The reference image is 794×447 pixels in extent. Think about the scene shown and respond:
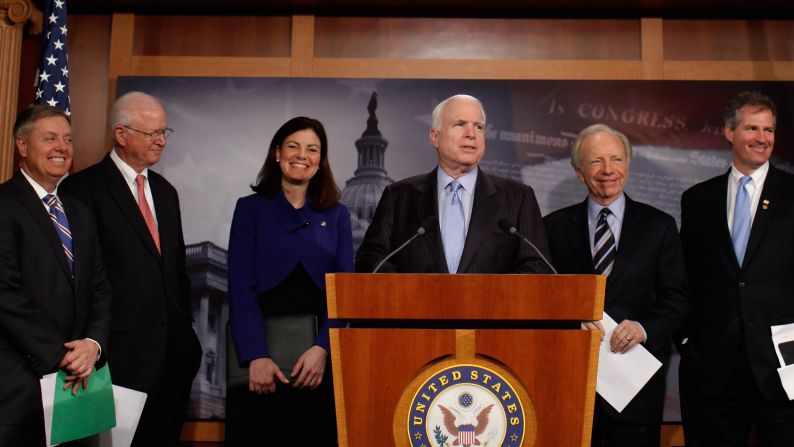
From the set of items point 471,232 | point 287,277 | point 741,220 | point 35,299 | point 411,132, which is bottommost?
point 35,299

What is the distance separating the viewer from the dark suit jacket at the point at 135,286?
10.1 feet

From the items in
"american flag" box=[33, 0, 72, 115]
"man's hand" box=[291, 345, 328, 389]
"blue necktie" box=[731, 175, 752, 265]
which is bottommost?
"man's hand" box=[291, 345, 328, 389]

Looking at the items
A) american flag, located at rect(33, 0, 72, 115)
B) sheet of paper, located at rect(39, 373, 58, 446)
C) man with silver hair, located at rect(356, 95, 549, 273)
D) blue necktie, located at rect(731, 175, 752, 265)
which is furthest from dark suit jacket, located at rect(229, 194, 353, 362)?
blue necktie, located at rect(731, 175, 752, 265)

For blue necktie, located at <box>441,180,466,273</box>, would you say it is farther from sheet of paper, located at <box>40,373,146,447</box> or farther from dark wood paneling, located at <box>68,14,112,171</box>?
dark wood paneling, located at <box>68,14,112,171</box>

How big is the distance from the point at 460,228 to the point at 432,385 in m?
0.85

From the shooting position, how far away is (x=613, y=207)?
3.24m

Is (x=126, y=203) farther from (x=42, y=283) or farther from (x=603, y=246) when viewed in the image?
(x=603, y=246)

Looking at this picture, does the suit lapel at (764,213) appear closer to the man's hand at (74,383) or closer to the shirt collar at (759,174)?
the shirt collar at (759,174)

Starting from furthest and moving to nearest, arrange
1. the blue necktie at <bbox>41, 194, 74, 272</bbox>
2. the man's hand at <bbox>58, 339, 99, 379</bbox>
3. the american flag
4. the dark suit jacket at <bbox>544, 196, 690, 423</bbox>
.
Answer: the american flag < the dark suit jacket at <bbox>544, 196, 690, 423</bbox> < the blue necktie at <bbox>41, 194, 74, 272</bbox> < the man's hand at <bbox>58, 339, 99, 379</bbox>

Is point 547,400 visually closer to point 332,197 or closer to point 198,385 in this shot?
point 332,197

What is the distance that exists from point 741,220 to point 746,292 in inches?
11.8

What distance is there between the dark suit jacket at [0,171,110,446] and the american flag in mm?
1178

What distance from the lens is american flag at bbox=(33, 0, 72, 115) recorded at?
3.96 metres

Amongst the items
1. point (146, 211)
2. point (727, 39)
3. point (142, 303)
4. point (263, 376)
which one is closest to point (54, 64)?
point (146, 211)
